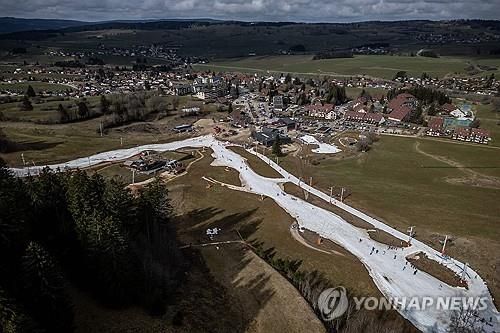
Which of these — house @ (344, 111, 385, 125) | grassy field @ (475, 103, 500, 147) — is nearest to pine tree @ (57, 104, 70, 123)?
house @ (344, 111, 385, 125)

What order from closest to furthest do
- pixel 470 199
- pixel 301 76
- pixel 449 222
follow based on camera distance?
pixel 449 222, pixel 470 199, pixel 301 76

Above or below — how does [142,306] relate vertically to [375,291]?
above

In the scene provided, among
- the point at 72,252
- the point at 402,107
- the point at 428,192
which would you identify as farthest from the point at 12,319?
the point at 402,107

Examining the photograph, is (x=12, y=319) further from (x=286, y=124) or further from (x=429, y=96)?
(x=429, y=96)

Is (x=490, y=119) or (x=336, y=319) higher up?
(x=490, y=119)

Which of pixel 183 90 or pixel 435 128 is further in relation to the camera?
pixel 183 90

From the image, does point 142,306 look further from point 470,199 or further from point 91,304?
point 470,199

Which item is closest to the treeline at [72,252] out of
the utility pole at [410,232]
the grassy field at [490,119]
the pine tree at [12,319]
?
the pine tree at [12,319]

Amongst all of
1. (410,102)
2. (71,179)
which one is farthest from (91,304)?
(410,102)
